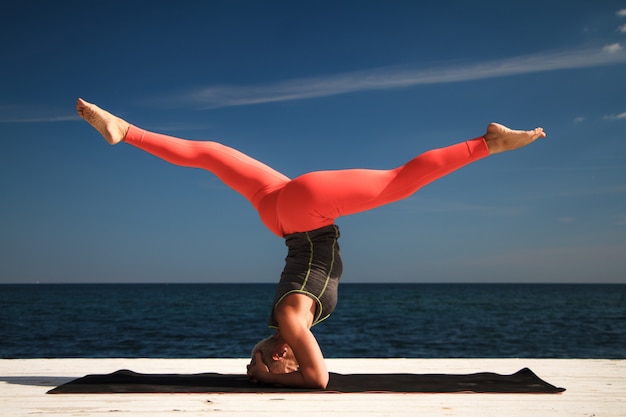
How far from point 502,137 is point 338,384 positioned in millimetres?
1736

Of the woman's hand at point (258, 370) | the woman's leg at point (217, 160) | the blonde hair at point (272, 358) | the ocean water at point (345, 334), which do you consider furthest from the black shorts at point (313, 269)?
the ocean water at point (345, 334)

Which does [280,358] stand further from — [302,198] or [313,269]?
[302,198]

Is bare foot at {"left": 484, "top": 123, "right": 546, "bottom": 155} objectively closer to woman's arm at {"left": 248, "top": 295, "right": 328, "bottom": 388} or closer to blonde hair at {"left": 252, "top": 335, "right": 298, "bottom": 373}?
woman's arm at {"left": 248, "top": 295, "right": 328, "bottom": 388}

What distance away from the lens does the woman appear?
338 cm

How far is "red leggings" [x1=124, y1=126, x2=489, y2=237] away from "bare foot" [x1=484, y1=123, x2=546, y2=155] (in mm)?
49

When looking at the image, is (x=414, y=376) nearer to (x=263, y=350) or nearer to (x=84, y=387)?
(x=263, y=350)

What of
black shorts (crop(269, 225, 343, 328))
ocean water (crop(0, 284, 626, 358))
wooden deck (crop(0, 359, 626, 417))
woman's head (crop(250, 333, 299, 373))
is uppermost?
black shorts (crop(269, 225, 343, 328))

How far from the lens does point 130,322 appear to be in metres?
30.7

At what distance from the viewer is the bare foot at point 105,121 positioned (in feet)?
12.3

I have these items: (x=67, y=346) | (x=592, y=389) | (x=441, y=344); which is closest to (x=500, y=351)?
(x=441, y=344)

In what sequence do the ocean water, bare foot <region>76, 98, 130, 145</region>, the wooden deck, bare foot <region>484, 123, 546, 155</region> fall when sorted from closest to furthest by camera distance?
the wooden deck → bare foot <region>484, 123, 546, 155</region> → bare foot <region>76, 98, 130, 145</region> → the ocean water

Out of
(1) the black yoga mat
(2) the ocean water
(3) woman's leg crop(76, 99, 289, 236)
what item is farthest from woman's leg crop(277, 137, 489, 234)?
(2) the ocean water

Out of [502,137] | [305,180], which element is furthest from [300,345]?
[502,137]

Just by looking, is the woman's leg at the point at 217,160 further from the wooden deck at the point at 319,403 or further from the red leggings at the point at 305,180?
the wooden deck at the point at 319,403
